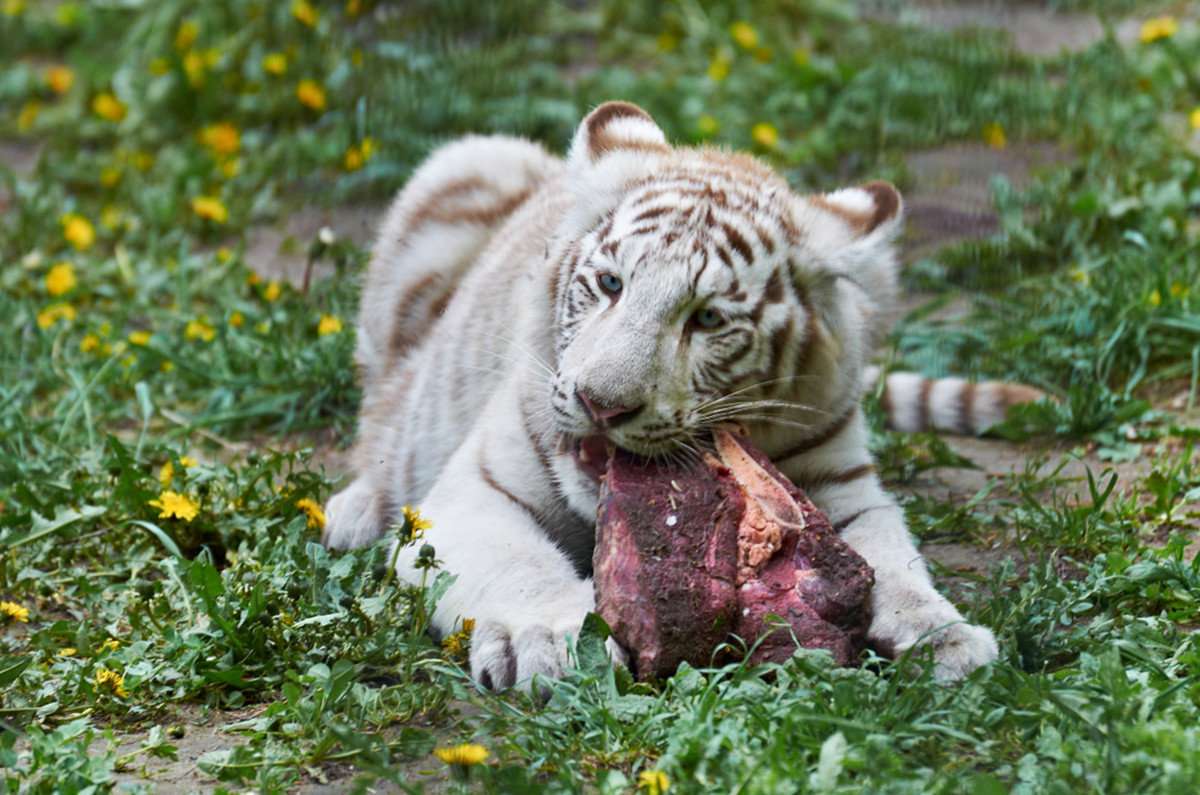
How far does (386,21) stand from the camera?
6547 millimetres

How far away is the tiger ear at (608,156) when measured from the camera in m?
3.10

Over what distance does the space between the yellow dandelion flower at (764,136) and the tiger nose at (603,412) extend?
367cm

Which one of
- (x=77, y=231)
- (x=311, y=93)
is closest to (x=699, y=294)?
(x=77, y=231)

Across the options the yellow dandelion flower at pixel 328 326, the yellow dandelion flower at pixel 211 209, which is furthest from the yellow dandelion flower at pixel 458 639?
the yellow dandelion flower at pixel 211 209

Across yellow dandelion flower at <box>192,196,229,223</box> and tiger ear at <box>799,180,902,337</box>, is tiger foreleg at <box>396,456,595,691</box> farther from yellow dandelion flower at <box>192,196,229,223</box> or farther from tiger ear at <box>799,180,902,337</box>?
yellow dandelion flower at <box>192,196,229,223</box>

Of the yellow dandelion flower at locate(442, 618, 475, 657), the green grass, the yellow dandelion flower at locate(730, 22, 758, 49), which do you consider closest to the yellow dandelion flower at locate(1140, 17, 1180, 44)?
the green grass

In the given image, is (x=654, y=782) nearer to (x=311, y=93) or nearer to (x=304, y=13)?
(x=311, y=93)

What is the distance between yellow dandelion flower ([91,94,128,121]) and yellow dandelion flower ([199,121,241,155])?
2.30ft

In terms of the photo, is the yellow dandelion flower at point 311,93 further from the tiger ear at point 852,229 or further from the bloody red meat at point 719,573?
the bloody red meat at point 719,573

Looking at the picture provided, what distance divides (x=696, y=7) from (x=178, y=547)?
18.8ft

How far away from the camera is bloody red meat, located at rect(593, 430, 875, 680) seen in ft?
7.76

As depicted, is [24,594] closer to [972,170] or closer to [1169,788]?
[1169,788]

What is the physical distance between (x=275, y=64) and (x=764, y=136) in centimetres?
280

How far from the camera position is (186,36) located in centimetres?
686
